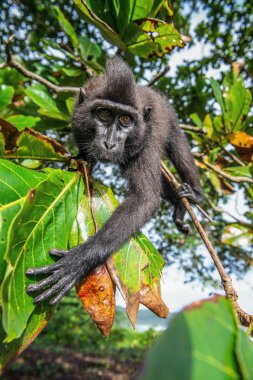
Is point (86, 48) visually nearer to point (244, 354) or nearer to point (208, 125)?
point (208, 125)

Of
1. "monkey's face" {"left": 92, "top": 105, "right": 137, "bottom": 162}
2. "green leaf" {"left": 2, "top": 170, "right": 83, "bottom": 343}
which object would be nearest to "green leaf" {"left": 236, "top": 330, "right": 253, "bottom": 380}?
"green leaf" {"left": 2, "top": 170, "right": 83, "bottom": 343}

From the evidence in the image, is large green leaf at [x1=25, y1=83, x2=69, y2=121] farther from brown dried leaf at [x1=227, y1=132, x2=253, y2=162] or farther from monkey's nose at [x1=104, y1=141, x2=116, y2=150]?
brown dried leaf at [x1=227, y1=132, x2=253, y2=162]

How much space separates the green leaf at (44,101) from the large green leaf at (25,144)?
5.71 ft

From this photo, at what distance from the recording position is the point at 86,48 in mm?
3920

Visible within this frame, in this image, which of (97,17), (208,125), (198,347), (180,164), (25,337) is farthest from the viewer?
(180,164)

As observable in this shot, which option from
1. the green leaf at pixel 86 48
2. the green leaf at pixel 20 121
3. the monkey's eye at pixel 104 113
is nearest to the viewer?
the green leaf at pixel 20 121

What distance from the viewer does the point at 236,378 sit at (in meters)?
0.61

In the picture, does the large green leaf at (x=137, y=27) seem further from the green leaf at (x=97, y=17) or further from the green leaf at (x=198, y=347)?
the green leaf at (x=198, y=347)

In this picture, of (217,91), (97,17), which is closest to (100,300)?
(97,17)

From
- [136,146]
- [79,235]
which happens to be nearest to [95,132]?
[136,146]

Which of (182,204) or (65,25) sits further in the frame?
(182,204)

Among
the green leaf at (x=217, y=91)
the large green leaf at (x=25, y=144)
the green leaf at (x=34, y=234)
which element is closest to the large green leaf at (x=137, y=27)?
the green leaf at (x=217, y=91)

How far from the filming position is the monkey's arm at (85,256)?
1720mm

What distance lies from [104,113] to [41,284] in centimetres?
187
